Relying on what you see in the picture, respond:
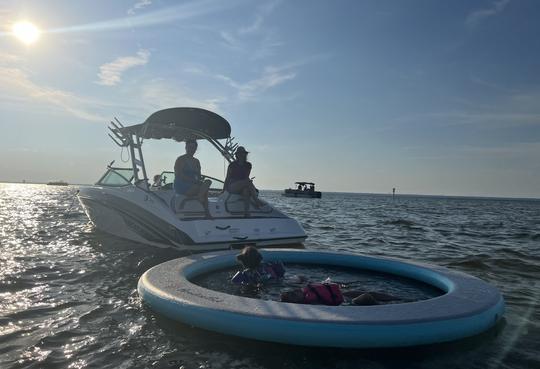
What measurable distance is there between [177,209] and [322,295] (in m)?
5.27

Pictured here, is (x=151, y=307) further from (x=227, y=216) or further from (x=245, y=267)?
(x=227, y=216)

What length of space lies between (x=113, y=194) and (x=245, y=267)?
19.6ft

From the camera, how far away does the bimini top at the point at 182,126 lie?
384 inches

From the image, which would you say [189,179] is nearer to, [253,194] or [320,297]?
[253,194]

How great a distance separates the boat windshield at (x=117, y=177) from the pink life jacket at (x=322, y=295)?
7.39 m

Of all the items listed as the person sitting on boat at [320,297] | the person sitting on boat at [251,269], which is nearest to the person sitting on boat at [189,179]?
the person sitting on boat at [251,269]

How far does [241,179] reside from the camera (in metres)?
10.2

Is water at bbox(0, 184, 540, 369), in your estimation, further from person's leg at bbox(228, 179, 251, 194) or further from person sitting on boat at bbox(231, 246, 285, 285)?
person's leg at bbox(228, 179, 251, 194)

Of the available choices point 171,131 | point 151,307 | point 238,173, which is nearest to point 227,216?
point 238,173

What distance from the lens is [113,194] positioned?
10.5 metres

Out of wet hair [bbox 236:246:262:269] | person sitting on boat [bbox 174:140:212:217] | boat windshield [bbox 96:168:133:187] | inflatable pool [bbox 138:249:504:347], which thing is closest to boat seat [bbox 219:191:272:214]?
person sitting on boat [bbox 174:140:212:217]

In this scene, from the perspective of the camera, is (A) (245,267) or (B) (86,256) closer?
(A) (245,267)

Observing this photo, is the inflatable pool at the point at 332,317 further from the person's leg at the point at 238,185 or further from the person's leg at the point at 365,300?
the person's leg at the point at 238,185

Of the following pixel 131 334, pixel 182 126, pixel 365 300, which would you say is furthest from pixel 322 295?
Result: pixel 182 126
